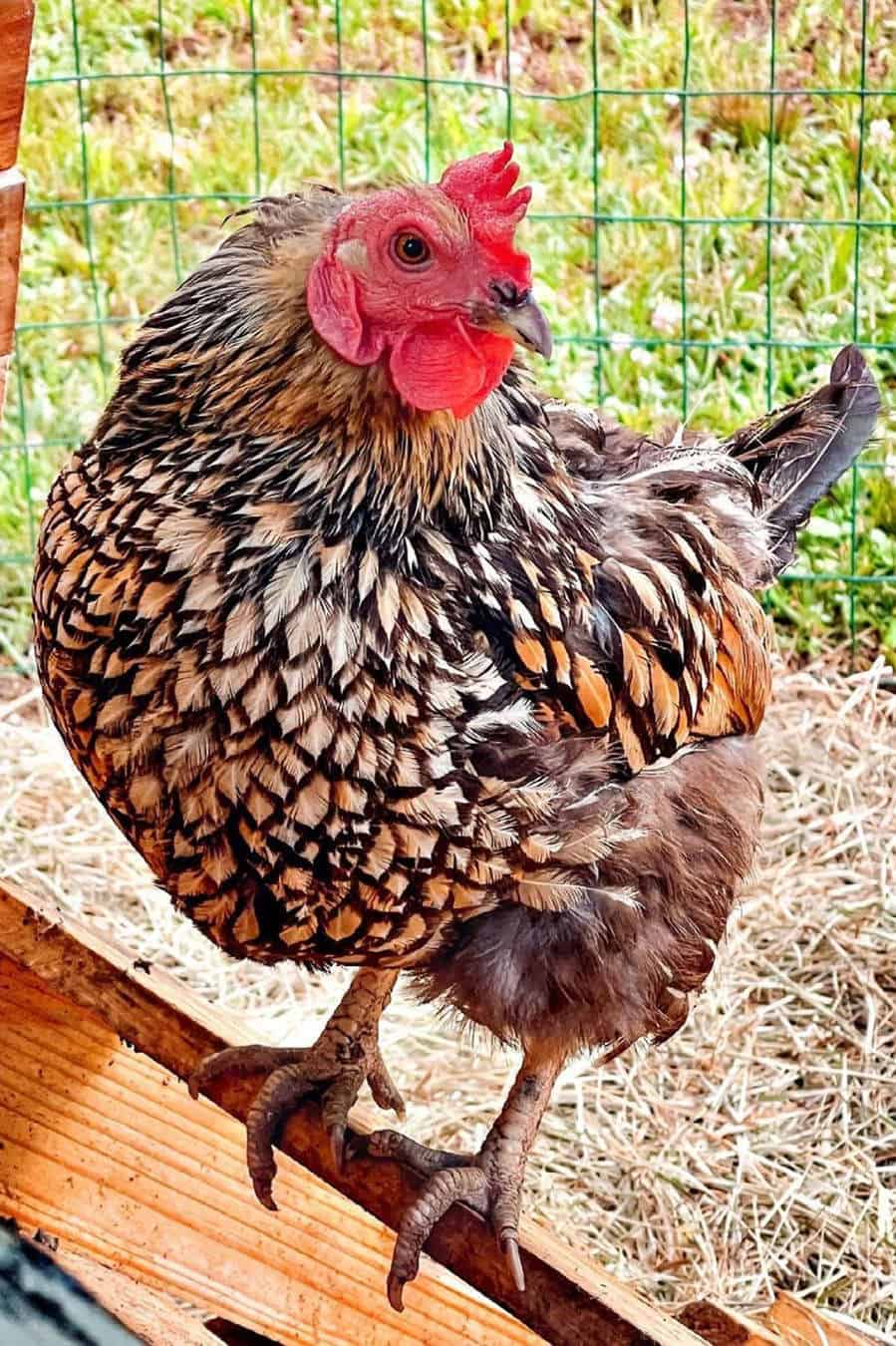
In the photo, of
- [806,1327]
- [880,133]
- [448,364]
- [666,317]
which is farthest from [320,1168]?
[880,133]

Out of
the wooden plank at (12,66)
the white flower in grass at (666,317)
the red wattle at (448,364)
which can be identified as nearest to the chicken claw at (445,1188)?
the red wattle at (448,364)

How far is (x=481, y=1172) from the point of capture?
2357 millimetres

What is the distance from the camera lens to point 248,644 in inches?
74.8

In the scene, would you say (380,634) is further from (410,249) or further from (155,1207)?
(155,1207)

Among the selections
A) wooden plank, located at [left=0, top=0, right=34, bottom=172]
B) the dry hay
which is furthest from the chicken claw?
wooden plank, located at [left=0, top=0, right=34, bottom=172]

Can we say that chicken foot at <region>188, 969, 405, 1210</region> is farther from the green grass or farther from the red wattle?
the green grass

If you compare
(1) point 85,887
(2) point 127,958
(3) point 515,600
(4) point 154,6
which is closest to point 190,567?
(3) point 515,600

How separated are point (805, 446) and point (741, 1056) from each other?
129 centimetres

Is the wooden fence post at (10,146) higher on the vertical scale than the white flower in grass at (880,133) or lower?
lower

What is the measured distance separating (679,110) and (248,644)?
405 cm

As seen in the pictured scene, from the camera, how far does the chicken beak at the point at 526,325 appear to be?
1744 millimetres

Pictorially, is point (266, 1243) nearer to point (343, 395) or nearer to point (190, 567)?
point (190, 567)

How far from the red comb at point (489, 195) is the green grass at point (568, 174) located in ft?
8.30

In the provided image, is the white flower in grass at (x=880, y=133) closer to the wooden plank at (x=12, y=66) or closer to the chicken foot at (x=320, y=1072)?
the chicken foot at (x=320, y=1072)
